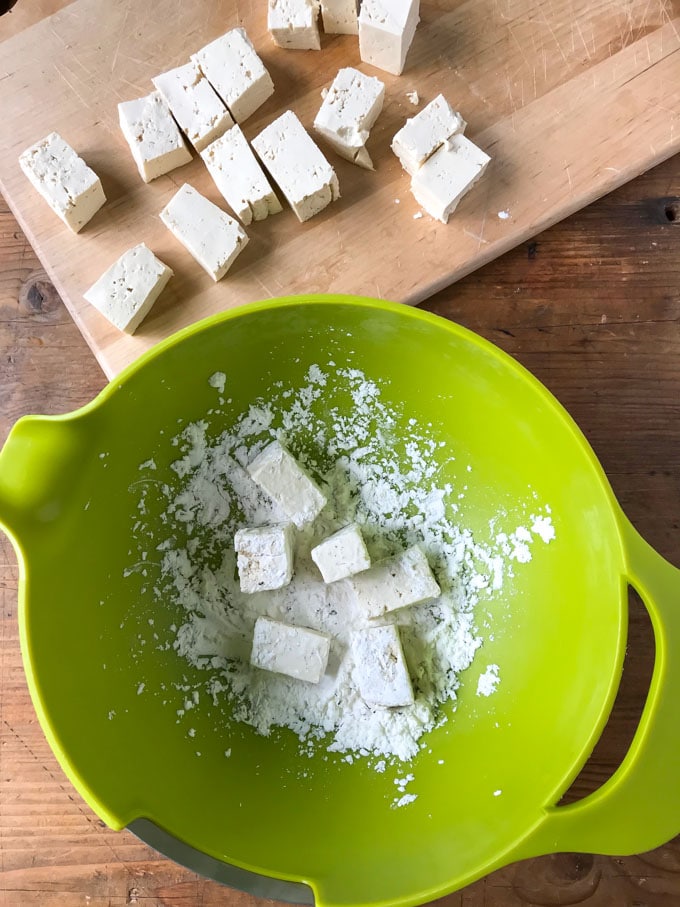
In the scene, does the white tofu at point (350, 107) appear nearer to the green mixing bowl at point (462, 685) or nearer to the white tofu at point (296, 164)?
the white tofu at point (296, 164)

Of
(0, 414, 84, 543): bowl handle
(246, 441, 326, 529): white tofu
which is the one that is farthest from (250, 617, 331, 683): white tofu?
(0, 414, 84, 543): bowl handle

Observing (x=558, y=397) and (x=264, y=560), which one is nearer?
(x=264, y=560)

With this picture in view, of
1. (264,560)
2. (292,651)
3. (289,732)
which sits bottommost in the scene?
(289,732)

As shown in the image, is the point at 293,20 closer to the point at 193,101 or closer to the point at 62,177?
the point at 193,101

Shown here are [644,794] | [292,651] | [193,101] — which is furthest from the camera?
[193,101]

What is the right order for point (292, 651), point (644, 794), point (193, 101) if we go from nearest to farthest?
point (644, 794), point (292, 651), point (193, 101)

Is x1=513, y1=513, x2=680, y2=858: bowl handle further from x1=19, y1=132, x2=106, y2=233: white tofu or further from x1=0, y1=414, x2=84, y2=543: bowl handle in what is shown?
x1=19, y1=132, x2=106, y2=233: white tofu

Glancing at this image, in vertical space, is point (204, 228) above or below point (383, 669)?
above

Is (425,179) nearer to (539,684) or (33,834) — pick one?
(539,684)

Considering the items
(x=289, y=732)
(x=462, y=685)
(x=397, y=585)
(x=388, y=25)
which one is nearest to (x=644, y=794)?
(x=462, y=685)

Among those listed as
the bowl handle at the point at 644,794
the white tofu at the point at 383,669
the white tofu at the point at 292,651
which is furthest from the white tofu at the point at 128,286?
the bowl handle at the point at 644,794
